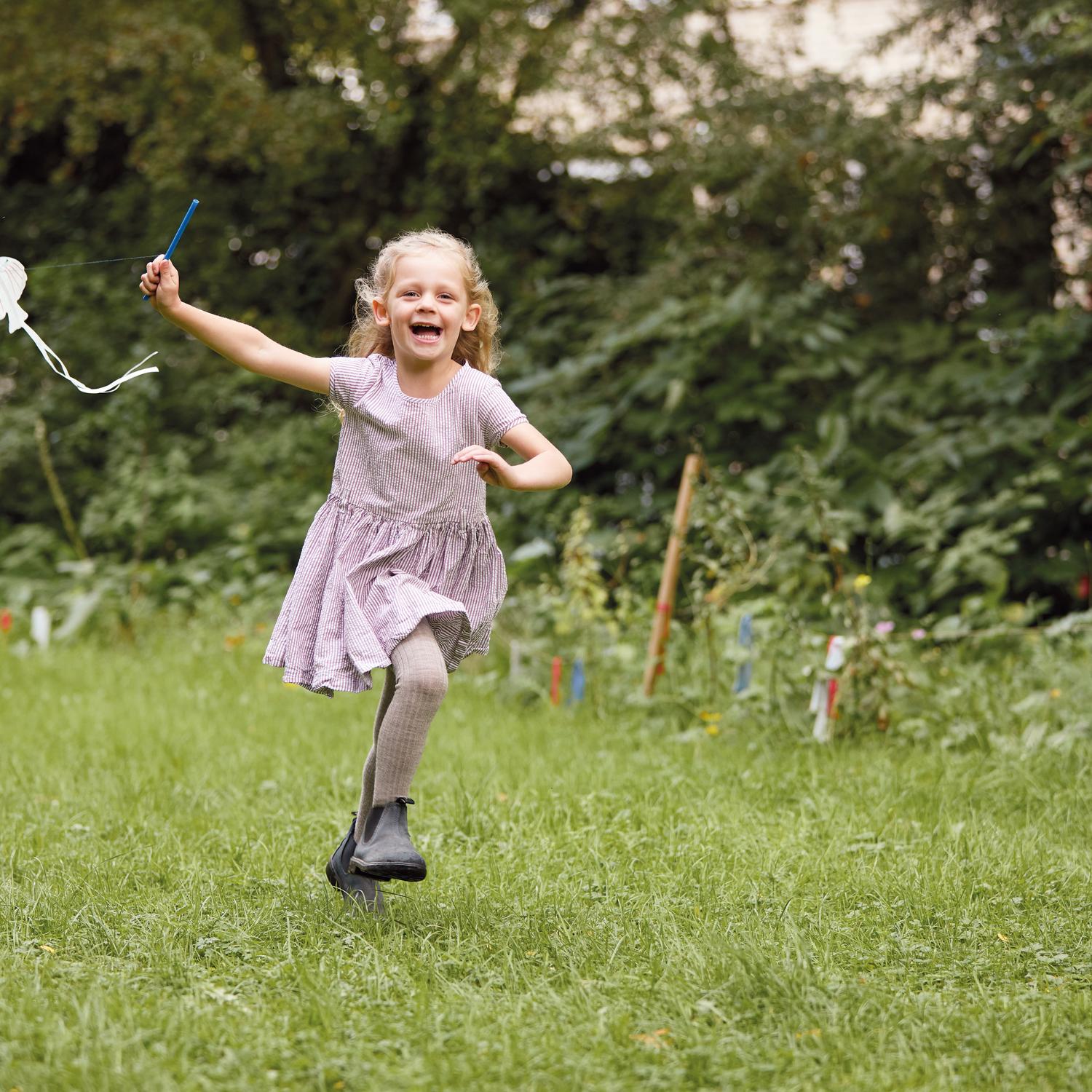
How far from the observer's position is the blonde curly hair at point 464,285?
9.70ft

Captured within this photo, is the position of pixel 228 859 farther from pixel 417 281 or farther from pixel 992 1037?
pixel 992 1037

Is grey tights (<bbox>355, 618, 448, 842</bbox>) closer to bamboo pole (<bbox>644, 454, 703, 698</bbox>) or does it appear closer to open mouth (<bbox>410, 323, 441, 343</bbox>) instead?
open mouth (<bbox>410, 323, 441, 343</bbox>)

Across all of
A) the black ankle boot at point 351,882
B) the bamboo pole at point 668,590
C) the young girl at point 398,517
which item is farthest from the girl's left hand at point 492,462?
the bamboo pole at point 668,590

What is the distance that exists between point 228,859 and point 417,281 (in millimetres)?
1523

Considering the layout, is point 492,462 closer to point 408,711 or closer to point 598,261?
point 408,711

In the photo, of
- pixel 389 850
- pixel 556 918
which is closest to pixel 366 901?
pixel 389 850

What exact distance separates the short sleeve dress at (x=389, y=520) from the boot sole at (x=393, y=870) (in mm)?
379

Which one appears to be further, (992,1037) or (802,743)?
(802,743)

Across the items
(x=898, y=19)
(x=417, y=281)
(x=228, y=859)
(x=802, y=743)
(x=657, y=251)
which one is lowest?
(x=228, y=859)

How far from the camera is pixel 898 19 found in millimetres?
7672

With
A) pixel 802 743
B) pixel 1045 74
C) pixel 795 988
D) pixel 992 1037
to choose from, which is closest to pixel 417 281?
pixel 795 988

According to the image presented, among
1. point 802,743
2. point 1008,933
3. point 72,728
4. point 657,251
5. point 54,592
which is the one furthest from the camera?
point 657,251

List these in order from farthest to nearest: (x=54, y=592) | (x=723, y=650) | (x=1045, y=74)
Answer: (x=54, y=592) → (x=1045, y=74) → (x=723, y=650)

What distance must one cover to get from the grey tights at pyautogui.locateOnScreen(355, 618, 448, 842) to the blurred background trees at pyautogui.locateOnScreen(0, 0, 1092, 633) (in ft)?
8.09
